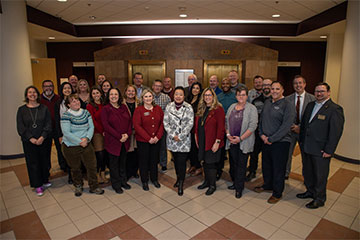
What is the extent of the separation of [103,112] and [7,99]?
338cm

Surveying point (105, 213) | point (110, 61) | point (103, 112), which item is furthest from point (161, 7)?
point (105, 213)

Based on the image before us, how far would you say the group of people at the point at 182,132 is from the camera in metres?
3.41

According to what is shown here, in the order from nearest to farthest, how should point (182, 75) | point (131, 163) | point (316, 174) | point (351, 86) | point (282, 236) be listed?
point (282, 236) → point (316, 174) → point (131, 163) → point (351, 86) → point (182, 75)

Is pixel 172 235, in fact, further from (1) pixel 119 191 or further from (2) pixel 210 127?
(2) pixel 210 127

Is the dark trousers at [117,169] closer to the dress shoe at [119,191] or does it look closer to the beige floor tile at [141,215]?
the dress shoe at [119,191]

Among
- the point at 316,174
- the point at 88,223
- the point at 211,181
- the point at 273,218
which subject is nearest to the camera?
the point at 88,223

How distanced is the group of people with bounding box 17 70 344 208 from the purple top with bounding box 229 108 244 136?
16 mm

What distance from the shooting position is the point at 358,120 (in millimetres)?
A: 5234

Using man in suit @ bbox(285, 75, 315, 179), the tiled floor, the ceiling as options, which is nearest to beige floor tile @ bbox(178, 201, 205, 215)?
the tiled floor

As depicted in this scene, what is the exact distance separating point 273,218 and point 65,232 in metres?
2.72

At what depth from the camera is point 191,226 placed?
3.01 m

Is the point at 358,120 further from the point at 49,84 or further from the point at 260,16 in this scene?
the point at 49,84

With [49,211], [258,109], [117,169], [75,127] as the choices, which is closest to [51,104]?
[75,127]

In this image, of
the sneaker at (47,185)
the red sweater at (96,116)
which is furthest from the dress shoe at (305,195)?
the sneaker at (47,185)
